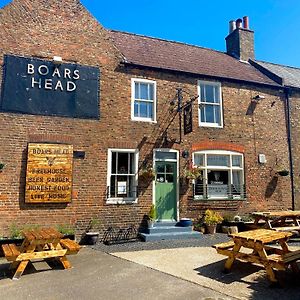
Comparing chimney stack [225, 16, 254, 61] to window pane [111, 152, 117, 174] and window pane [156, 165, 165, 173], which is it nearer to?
window pane [156, 165, 165, 173]

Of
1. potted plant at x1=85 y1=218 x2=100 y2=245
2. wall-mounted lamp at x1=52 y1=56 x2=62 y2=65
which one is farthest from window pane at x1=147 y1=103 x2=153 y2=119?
potted plant at x1=85 y1=218 x2=100 y2=245

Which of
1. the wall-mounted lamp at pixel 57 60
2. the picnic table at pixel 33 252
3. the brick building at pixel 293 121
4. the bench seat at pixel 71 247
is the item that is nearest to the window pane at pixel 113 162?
the wall-mounted lamp at pixel 57 60

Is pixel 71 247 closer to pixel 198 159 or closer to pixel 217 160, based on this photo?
pixel 198 159

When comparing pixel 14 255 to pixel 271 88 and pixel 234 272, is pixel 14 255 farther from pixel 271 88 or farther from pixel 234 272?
pixel 271 88

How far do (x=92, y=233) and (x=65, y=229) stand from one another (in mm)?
902

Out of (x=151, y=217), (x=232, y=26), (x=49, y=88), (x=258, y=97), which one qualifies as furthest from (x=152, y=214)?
(x=232, y=26)

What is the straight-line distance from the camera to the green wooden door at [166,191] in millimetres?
11664

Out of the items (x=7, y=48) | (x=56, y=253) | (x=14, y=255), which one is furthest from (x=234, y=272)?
(x=7, y=48)

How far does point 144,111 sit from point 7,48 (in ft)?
17.5

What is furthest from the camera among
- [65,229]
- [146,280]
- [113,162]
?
[113,162]

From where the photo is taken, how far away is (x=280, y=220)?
11.2 metres

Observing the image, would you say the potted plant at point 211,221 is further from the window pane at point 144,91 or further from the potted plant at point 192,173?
the window pane at point 144,91

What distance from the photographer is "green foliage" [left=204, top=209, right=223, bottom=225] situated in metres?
11.8

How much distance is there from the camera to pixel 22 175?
9.91 metres
